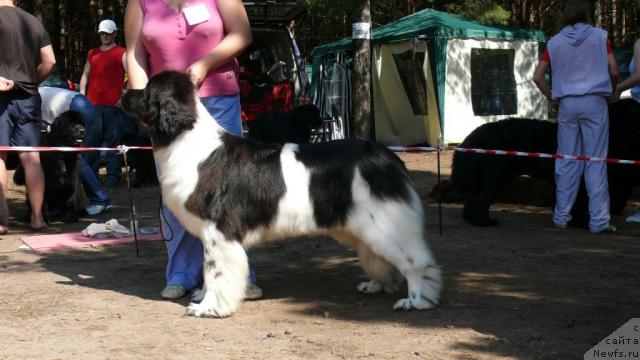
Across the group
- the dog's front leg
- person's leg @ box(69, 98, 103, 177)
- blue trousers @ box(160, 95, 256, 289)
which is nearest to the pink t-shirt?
blue trousers @ box(160, 95, 256, 289)

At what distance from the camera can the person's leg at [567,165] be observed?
7.16m

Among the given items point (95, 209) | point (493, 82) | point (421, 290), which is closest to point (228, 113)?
point (421, 290)

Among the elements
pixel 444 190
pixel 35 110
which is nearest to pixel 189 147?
pixel 35 110

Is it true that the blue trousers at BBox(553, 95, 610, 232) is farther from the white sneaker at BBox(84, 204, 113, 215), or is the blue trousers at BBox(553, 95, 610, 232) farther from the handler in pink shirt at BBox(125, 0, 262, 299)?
the white sneaker at BBox(84, 204, 113, 215)

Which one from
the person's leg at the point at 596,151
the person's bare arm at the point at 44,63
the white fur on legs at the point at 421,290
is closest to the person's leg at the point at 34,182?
the person's bare arm at the point at 44,63

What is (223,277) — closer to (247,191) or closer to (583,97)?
(247,191)

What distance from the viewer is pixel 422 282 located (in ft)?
15.2

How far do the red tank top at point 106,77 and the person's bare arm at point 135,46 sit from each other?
5813mm

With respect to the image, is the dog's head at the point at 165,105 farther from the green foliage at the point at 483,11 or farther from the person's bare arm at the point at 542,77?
the green foliage at the point at 483,11

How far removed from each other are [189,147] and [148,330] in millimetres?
1048

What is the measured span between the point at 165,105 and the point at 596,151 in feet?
14.0

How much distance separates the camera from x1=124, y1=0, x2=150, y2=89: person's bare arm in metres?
5.06

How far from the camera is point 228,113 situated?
16.9 ft

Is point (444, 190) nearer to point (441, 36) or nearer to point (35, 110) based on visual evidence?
point (35, 110)
